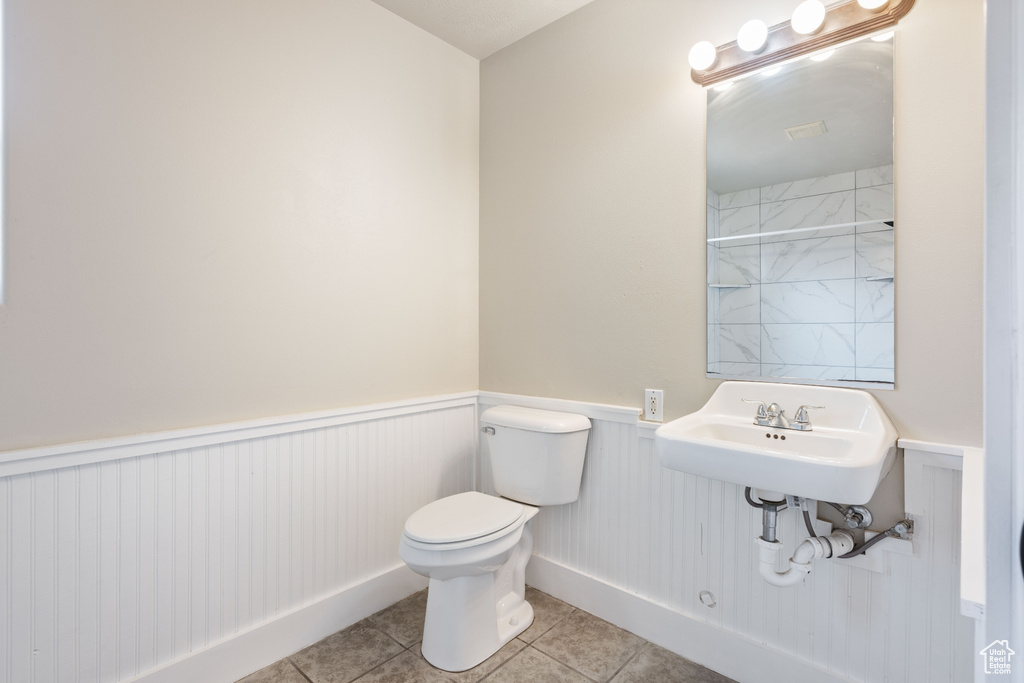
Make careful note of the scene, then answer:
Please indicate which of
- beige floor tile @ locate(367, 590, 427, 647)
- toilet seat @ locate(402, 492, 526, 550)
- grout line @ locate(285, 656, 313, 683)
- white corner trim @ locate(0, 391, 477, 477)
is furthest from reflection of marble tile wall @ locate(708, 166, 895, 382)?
grout line @ locate(285, 656, 313, 683)

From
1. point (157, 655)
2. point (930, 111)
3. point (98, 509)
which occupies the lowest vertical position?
point (157, 655)

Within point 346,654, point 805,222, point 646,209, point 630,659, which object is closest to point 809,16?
point 805,222

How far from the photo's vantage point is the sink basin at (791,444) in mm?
1120

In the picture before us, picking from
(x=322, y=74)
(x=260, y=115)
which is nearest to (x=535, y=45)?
(x=322, y=74)

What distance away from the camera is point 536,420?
1.91 meters

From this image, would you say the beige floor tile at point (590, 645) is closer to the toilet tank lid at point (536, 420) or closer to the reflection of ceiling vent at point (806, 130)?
the toilet tank lid at point (536, 420)

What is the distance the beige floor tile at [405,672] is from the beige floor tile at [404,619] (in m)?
0.09

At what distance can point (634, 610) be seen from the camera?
1.84 meters

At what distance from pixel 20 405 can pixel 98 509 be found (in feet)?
1.07

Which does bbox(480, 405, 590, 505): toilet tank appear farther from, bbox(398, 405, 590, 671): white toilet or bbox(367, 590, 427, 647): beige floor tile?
bbox(367, 590, 427, 647): beige floor tile

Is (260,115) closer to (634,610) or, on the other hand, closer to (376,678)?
(376,678)

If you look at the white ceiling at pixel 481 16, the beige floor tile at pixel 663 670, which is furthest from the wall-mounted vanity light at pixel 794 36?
the beige floor tile at pixel 663 670

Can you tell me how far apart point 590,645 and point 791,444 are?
1.01m

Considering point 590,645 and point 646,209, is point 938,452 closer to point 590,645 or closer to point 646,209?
point 646,209
